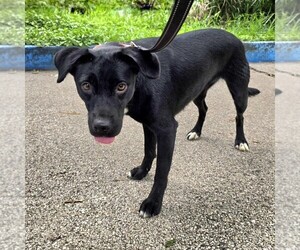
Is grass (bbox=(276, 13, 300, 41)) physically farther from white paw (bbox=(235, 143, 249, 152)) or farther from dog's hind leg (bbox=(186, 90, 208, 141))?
white paw (bbox=(235, 143, 249, 152))

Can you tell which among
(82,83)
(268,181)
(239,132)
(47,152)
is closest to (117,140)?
(47,152)

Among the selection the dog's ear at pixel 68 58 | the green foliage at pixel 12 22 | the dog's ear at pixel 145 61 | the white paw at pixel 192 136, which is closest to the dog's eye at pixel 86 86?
the dog's ear at pixel 68 58

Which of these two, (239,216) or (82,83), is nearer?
(82,83)

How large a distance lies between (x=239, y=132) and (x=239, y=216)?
124cm

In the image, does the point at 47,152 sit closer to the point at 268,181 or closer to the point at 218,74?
the point at 218,74

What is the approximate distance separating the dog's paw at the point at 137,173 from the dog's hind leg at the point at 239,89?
981 mm

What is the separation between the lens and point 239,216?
2.76 m

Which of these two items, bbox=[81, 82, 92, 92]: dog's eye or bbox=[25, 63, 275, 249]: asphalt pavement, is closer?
bbox=[81, 82, 92, 92]: dog's eye

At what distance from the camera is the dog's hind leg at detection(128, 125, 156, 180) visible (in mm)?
3201

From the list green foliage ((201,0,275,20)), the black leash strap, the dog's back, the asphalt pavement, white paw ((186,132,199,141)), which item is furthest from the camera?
green foliage ((201,0,275,20))

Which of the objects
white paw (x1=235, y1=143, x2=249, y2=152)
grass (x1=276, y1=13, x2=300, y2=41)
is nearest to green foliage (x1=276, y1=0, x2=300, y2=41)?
grass (x1=276, y1=13, x2=300, y2=41)

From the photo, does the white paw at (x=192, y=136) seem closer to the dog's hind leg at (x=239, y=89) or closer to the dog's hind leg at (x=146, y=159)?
the dog's hind leg at (x=239, y=89)

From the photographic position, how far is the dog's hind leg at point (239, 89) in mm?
3646

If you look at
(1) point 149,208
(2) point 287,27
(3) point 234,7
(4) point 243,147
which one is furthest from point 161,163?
(3) point 234,7
